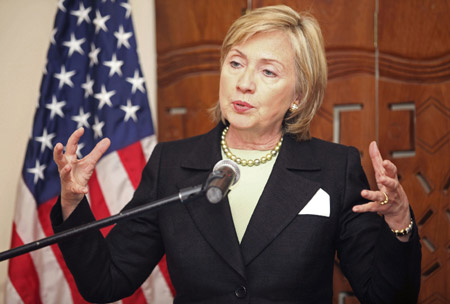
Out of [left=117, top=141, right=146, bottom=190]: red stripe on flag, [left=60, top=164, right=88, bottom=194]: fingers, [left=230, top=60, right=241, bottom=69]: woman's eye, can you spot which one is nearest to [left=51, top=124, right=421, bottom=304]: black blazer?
[left=60, top=164, right=88, bottom=194]: fingers

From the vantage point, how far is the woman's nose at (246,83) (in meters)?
1.90

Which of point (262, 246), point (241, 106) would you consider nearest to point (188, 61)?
point (241, 106)

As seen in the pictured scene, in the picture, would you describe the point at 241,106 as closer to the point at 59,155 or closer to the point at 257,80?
the point at 257,80

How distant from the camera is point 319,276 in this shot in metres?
1.88

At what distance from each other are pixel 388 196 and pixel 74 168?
2.99ft

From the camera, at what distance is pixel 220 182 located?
4.21ft

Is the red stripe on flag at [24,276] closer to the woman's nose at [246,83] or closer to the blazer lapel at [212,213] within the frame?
the blazer lapel at [212,213]

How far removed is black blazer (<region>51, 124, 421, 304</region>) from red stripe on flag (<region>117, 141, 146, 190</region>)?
0.86 meters

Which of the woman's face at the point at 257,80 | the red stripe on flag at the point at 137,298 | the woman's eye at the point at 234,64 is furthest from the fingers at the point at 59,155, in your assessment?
the red stripe on flag at the point at 137,298

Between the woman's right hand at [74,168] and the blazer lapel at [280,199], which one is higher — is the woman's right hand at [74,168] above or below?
above

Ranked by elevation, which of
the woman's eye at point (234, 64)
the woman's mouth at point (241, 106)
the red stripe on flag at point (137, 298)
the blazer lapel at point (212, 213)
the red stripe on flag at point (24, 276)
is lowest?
Result: the red stripe on flag at point (137, 298)

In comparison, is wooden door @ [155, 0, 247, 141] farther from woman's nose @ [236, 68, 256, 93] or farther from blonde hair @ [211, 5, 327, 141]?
woman's nose @ [236, 68, 256, 93]

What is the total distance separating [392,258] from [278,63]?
78cm

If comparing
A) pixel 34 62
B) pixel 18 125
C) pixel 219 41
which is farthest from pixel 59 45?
pixel 219 41
